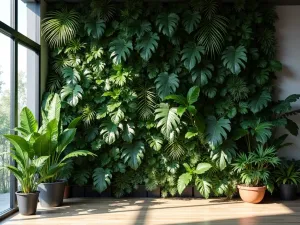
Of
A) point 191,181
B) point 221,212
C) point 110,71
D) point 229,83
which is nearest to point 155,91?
point 110,71

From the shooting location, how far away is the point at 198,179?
4.72 meters

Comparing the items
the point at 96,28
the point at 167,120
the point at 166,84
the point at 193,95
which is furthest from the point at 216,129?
the point at 96,28

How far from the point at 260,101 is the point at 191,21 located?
4.85 feet

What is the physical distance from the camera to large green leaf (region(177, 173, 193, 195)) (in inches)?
180

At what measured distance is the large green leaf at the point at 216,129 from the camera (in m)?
4.45

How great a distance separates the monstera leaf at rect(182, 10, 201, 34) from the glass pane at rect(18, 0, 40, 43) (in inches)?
85.1

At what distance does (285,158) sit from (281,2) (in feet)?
7.77

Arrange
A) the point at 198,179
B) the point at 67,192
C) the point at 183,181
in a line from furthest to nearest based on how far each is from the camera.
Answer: the point at 67,192 → the point at 198,179 → the point at 183,181

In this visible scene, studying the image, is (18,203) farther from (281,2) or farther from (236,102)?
(281,2)

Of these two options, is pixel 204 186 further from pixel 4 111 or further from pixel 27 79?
pixel 27 79

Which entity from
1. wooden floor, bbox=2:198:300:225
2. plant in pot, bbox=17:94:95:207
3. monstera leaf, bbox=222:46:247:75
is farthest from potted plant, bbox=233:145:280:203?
plant in pot, bbox=17:94:95:207

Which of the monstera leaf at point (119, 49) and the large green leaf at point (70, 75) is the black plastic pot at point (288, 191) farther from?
the large green leaf at point (70, 75)

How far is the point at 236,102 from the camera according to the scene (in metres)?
4.88

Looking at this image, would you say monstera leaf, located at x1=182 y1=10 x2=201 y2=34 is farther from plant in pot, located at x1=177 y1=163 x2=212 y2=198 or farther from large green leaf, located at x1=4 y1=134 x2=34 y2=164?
large green leaf, located at x1=4 y1=134 x2=34 y2=164
